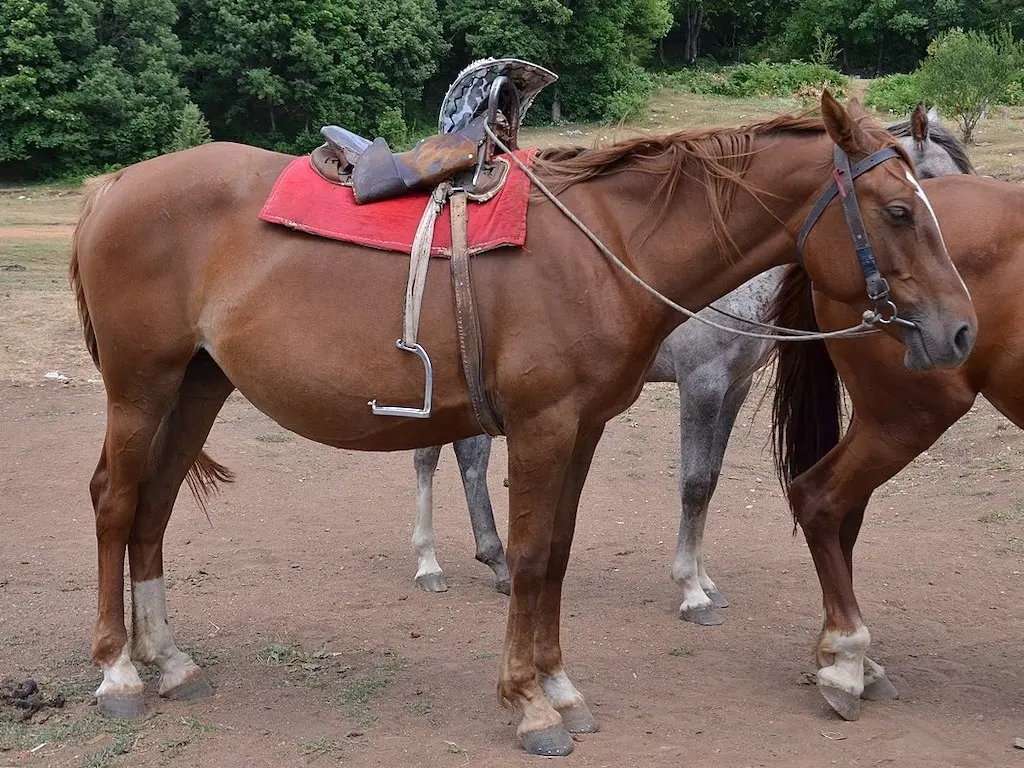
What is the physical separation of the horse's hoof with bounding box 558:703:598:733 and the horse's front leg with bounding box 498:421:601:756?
2cm

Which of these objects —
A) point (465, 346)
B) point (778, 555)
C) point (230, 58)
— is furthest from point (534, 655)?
point (230, 58)

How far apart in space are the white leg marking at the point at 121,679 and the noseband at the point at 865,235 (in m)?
2.89

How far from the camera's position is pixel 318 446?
7703 mm

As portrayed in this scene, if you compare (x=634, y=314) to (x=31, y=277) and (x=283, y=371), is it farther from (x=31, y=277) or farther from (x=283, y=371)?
(x=31, y=277)

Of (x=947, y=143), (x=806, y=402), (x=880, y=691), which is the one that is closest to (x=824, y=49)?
(x=947, y=143)

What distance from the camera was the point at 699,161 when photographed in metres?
3.30

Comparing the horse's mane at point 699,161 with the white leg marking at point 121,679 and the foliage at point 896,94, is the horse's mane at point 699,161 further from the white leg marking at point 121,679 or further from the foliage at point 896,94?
the foliage at point 896,94

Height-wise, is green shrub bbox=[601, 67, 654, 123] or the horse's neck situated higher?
the horse's neck

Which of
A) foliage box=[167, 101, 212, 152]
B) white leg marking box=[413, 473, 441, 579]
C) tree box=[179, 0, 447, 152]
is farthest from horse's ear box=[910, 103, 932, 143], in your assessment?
tree box=[179, 0, 447, 152]

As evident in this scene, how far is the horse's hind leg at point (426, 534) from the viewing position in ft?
17.3

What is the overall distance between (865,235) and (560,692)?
6.18 feet

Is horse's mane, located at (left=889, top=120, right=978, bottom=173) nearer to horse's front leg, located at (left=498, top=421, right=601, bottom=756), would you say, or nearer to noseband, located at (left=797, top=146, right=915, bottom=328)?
noseband, located at (left=797, top=146, right=915, bottom=328)

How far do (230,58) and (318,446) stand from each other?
23066mm

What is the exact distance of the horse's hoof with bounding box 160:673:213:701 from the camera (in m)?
3.92
